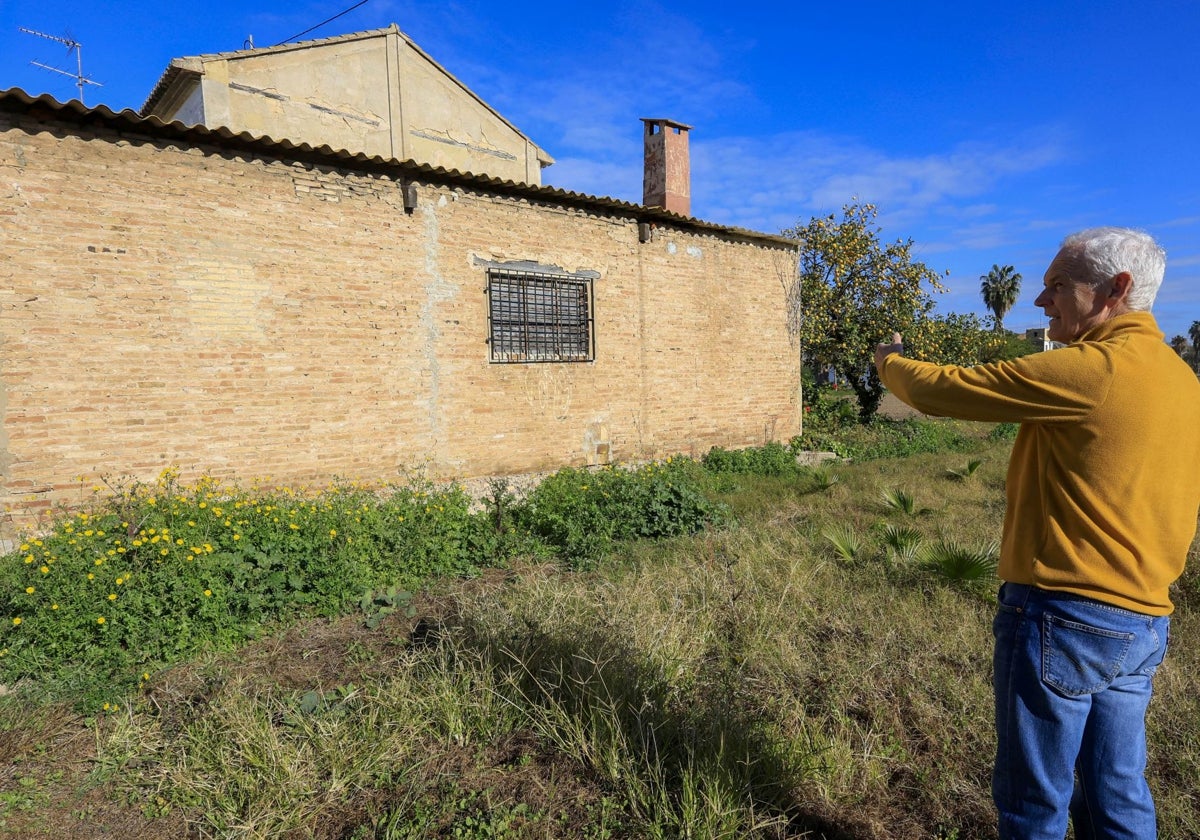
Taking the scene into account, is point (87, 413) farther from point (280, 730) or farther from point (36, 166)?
point (280, 730)

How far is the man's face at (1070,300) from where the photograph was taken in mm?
1867

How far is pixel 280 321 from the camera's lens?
6.85m

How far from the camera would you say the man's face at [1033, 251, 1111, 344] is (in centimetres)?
187

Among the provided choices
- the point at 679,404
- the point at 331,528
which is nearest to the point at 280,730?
the point at 331,528

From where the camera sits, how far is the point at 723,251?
11250mm

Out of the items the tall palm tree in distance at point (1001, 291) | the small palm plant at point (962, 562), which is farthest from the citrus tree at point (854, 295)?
the tall palm tree in distance at point (1001, 291)

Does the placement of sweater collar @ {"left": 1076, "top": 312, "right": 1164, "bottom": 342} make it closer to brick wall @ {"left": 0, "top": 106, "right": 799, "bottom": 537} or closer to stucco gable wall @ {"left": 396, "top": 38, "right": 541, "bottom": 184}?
brick wall @ {"left": 0, "top": 106, "right": 799, "bottom": 537}

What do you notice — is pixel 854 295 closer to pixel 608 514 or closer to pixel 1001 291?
pixel 608 514

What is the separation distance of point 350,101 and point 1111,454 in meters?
13.6

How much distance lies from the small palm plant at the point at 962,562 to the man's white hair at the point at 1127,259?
3.41 m

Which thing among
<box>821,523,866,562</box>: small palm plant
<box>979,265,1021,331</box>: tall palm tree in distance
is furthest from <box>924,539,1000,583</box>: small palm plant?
Answer: <box>979,265,1021,331</box>: tall palm tree in distance

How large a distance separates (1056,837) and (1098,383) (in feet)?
4.22

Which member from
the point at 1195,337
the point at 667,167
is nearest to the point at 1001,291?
the point at 1195,337

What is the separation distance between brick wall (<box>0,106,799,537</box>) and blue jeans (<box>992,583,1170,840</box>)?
686 cm
